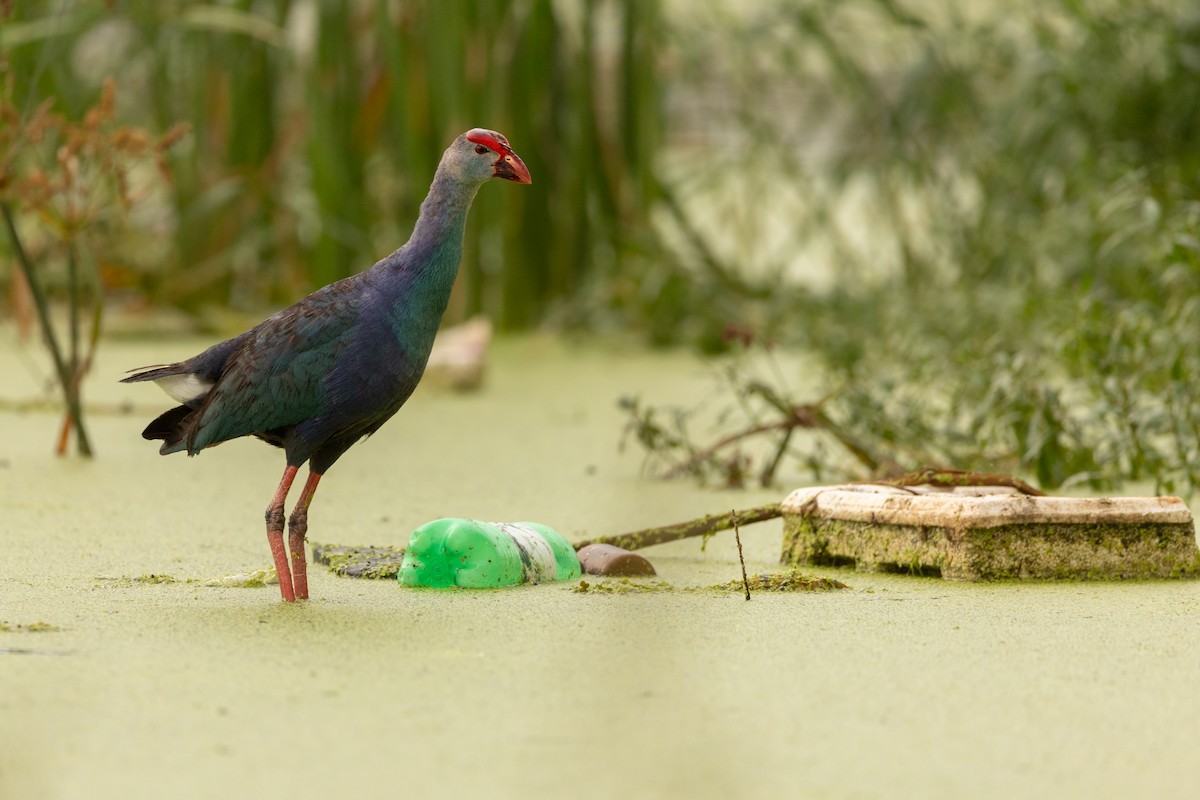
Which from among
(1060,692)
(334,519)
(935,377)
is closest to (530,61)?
(935,377)

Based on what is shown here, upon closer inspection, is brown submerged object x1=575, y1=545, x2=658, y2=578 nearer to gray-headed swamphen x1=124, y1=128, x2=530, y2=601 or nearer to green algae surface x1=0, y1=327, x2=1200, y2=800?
green algae surface x1=0, y1=327, x2=1200, y2=800

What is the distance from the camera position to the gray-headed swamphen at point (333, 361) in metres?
2.33

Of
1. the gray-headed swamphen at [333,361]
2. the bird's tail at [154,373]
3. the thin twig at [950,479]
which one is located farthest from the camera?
the thin twig at [950,479]

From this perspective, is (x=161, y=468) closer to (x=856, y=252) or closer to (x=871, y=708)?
(x=871, y=708)

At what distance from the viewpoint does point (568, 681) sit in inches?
73.7

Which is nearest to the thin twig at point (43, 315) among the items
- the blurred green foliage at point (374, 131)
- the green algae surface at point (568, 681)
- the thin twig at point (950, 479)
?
the green algae surface at point (568, 681)

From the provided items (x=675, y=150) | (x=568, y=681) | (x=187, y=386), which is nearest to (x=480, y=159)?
(x=187, y=386)

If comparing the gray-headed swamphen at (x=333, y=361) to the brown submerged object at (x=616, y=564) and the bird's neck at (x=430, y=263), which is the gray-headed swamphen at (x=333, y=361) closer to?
the bird's neck at (x=430, y=263)

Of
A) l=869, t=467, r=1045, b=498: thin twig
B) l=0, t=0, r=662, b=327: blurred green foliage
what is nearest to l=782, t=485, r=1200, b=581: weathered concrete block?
l=869, t=467, r=1045, b=498: thin twig

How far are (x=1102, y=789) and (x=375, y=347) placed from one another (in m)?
1.16

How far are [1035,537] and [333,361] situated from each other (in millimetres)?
1032

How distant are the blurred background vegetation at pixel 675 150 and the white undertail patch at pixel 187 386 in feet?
9.05

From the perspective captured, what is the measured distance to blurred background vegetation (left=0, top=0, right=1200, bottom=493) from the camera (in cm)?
585

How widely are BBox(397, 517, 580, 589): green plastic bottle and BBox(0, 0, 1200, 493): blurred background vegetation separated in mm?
2628
